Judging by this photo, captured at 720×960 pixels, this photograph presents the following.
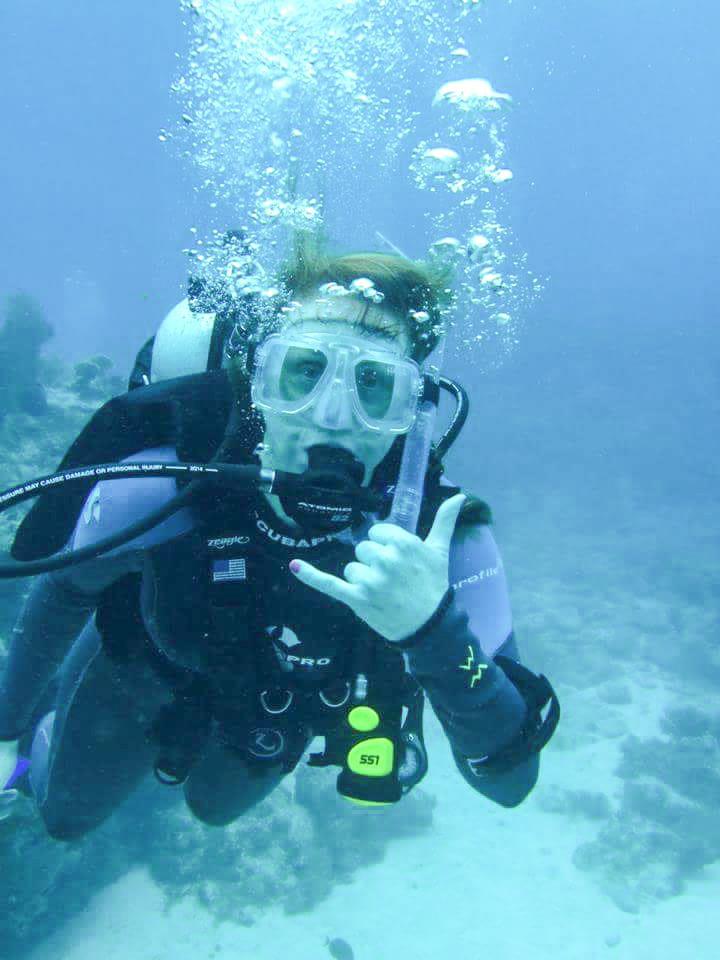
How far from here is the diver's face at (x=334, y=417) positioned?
8.08 feet

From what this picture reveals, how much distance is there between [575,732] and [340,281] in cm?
1219

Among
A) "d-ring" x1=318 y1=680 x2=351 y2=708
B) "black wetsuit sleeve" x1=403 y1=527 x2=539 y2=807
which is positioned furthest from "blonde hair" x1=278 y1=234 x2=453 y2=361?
"d-ring" x1=318 y1=680 x2=351 y2=708

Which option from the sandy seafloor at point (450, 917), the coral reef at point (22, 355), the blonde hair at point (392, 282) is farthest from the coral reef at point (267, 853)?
the coral reef at point (22, 355)

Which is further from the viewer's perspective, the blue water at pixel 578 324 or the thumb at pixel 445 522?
the blue water at pixel 578 324

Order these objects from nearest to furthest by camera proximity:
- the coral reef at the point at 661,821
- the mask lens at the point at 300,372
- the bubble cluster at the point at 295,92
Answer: the mask lens at the point at 300,372 < the bubble cluster at the point at 295,92 < the coral reef at the point at 661,821

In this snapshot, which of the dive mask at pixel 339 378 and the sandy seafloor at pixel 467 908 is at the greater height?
the dive mask at pixel 339 378

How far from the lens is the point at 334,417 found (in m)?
2.44

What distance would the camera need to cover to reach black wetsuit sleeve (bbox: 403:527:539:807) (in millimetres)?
1883

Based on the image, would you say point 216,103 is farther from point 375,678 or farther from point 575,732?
point 575,732

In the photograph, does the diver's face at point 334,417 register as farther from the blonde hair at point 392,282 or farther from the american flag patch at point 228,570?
the american flag patch at point 228,570

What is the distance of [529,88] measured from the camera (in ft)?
213

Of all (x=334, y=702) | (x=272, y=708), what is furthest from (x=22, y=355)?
(x=334, y=702)

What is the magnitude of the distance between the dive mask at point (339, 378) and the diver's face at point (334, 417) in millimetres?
18

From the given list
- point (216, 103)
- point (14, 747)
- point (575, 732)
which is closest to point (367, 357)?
point (14, 747)
